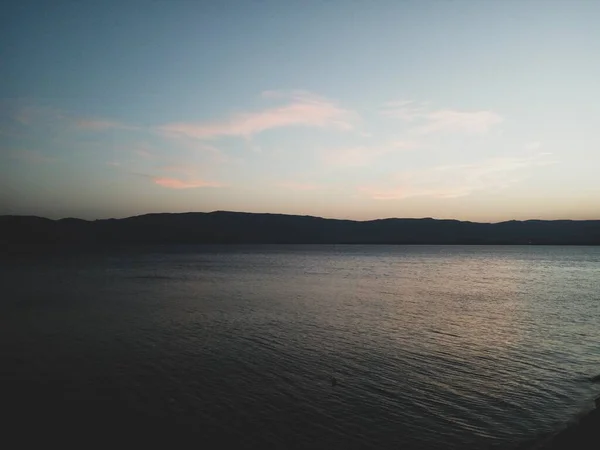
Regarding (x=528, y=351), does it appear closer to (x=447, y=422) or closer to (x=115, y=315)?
(x=447, y=422)

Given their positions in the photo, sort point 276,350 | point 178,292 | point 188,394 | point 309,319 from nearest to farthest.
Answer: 1. point 188,394
2. point 276,350
3. point 309,319
4. point 178,292

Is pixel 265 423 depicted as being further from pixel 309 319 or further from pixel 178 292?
pixel 178 292

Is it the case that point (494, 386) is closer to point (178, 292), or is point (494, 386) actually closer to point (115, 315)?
point (115, 315)

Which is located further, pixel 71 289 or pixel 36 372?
pixel 71 289

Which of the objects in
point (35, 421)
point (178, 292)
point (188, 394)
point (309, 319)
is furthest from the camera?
point (178, 292)

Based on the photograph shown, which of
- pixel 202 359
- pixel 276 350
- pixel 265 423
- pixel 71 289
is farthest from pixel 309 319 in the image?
pixel 71 289

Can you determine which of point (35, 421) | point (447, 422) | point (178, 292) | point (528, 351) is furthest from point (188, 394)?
point (178, 292)

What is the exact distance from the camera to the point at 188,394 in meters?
17.8

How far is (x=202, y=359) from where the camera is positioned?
2309 cm

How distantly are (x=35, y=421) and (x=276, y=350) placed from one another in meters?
13.1

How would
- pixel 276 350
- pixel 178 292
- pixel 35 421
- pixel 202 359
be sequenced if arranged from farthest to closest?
pixel 178 292 < pixel 276 350 < pixel 202 359 < pixel 35 421

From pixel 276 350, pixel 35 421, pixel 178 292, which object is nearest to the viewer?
pixel 35 421

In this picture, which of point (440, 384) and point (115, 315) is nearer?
point (440, 384)

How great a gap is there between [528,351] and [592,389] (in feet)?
22.6
